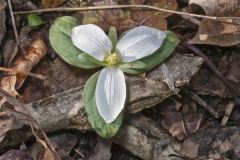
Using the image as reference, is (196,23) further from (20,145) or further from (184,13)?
(20,145)

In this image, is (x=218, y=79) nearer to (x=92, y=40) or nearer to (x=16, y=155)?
(x=92, y=40)

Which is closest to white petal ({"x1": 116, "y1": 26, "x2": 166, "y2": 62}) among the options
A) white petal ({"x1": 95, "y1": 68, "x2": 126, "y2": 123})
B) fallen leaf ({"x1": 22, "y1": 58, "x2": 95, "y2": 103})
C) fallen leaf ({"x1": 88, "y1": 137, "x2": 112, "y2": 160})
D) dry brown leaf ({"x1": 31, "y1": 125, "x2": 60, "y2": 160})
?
white petal ({"x1": 95, "y1": 68, "x2": 126, "y2": 123})

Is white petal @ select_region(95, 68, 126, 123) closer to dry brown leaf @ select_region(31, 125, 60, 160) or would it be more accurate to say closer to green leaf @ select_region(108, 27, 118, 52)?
green leaf @ select_region(108, 27, 118, 52)

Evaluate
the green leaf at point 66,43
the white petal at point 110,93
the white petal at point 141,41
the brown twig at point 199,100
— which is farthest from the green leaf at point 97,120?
the brown twig at point 199,100

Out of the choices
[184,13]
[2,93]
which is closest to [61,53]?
[2,93]

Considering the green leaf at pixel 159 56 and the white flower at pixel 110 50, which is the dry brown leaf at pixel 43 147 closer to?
the white flower at pixel 110 50

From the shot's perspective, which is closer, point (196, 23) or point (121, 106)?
point (121, 106)
